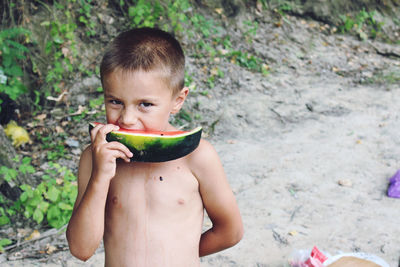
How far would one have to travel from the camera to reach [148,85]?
163 centimetres

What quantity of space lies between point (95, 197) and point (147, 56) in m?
0.60

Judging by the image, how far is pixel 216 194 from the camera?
178cm

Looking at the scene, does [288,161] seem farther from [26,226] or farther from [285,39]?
[285,39]

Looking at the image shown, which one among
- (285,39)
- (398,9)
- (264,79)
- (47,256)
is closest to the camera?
(47,256)

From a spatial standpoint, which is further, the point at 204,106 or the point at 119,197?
the point at 204,106

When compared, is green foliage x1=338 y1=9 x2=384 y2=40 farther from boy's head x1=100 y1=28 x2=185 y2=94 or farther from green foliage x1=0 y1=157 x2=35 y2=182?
boy's head x1=100 y1=28 x2=185 y2=94

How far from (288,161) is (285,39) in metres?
4.30

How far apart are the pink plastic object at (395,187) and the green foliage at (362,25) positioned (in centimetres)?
567

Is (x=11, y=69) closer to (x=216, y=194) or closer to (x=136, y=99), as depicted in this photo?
(x=136, y=99)

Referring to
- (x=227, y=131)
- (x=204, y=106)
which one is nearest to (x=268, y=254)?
(x=227, y=131)

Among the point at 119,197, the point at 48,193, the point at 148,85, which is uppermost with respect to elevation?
the point at 148,85

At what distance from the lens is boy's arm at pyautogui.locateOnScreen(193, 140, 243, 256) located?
175 centimetres

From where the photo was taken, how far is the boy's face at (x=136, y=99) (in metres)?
1.61

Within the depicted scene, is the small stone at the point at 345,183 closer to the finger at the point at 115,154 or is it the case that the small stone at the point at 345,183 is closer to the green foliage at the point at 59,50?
the finger at the point at 115,154
